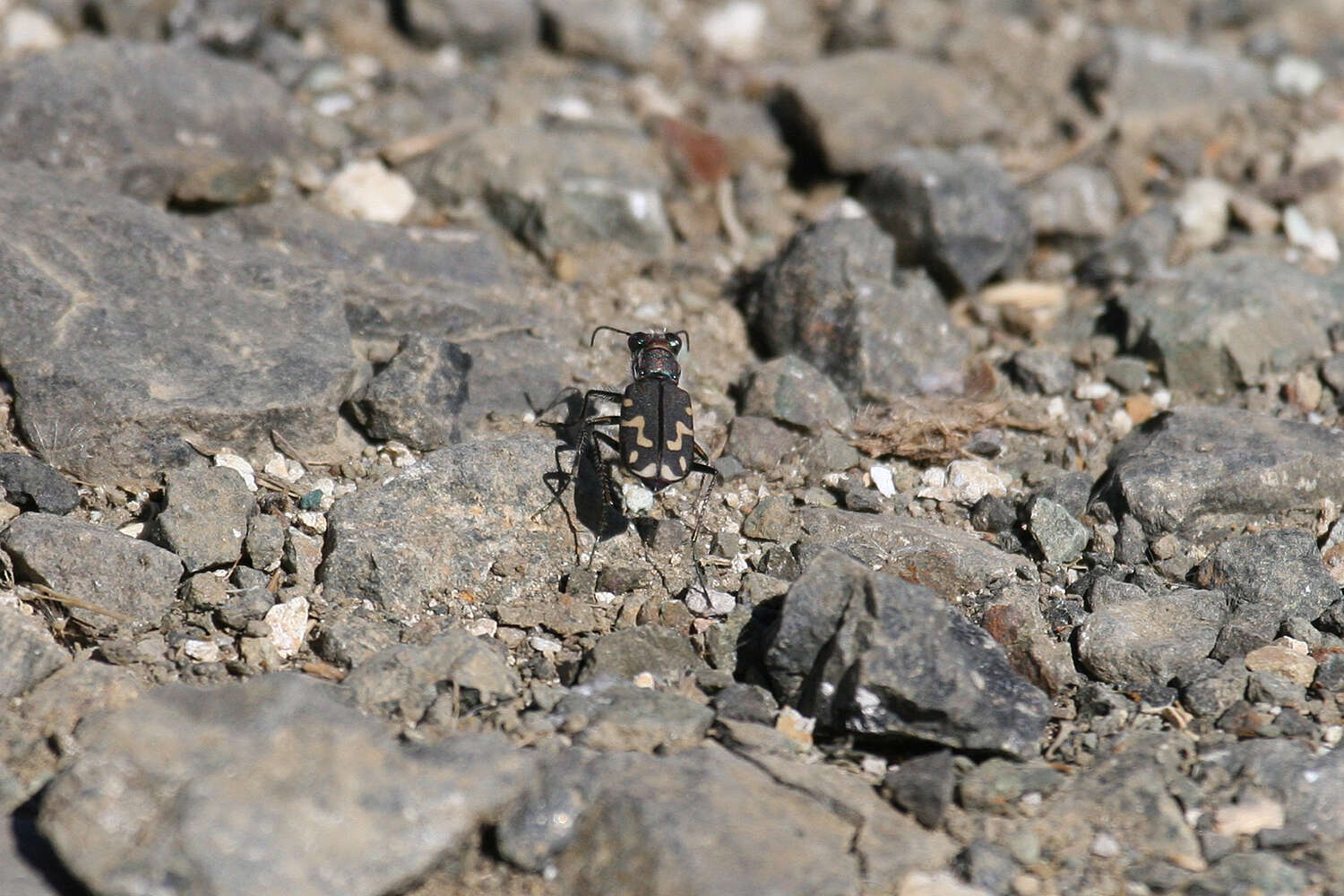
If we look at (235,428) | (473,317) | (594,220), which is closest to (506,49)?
(594,220)

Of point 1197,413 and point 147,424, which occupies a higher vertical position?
point 1197,413

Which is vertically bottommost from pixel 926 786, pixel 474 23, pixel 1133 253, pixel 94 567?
pixel 94 567

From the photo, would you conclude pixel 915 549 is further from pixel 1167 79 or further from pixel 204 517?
pixel 1167 79

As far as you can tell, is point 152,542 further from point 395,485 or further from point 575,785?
point 575,785

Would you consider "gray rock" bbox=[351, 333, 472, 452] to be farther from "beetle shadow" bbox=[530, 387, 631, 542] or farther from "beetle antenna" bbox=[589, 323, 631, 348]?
"beetle antenna" bbox=[589, 323, 631, 348]

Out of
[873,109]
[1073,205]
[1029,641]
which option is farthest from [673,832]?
[873,109]

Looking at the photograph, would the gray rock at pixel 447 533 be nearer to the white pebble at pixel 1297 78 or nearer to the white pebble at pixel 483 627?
the white pebble at pixel 483 627
